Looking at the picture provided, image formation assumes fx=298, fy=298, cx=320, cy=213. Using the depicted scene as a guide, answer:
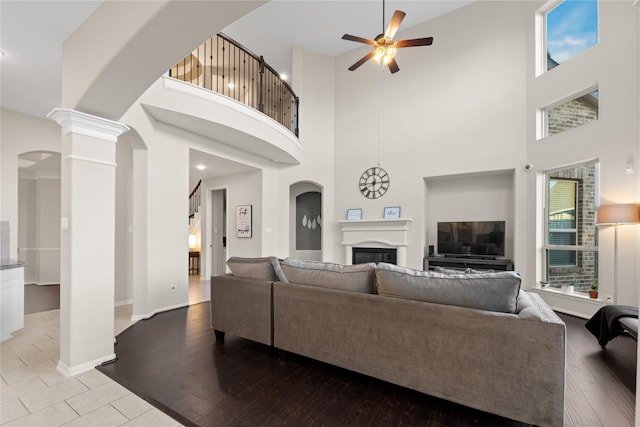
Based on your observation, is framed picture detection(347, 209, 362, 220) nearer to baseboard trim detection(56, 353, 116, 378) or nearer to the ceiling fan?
the ceiling fan

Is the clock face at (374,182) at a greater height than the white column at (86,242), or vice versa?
the clock face at (374,182)

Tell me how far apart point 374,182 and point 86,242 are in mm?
5350

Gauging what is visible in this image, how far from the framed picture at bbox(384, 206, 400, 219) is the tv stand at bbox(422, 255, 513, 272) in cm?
108

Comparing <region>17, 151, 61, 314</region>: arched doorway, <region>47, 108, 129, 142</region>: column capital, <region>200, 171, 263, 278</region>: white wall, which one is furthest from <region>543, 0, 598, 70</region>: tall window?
<region>17, 151, 61, 314</region>: arched doorway

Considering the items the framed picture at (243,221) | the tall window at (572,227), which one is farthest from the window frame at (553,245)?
the framed picture at (243,221)

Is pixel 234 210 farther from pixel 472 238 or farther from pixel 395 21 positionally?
pixel 472 238

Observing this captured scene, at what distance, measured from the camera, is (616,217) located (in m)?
3.56

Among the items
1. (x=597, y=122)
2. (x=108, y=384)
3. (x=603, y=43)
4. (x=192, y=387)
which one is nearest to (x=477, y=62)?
(x=603, y=43)

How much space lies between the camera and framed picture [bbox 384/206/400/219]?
6.34 meters

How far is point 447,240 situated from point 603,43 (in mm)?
3644

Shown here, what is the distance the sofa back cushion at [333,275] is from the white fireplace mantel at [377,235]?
384 centimetres

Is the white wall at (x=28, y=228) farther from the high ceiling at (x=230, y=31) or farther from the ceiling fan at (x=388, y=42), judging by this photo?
the ceiling fan at (x=388, y=42)

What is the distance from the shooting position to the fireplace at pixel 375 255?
630 centimetres

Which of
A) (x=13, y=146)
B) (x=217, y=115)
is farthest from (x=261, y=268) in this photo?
(x=13, y=146)
